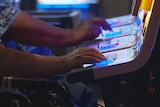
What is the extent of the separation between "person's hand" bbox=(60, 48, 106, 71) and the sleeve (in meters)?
0.42

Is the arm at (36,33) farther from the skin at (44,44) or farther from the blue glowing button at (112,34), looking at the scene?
the blue glowing button at (112,34)

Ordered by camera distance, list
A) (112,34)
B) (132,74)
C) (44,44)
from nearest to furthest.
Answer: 1. (132,74)
2. (112,34)
3. (44,44)

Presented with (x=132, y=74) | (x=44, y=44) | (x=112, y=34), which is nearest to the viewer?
(x=132, y=74)

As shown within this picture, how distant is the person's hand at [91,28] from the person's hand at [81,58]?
0.39m

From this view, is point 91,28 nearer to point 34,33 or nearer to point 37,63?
point 34,33

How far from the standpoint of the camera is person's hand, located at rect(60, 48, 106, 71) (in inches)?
44.7

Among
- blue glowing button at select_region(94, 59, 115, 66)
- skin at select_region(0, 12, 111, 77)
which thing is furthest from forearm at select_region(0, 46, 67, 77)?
blue glowing button at select_region(94, 59, 115, 66)

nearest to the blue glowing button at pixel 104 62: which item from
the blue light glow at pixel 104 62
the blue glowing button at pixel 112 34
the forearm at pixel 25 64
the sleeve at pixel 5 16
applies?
the blue light glow at pixel 104 62

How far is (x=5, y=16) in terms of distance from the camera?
1.55 meters

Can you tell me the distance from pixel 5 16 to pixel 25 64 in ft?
1.46

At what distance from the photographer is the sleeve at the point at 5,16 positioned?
4.91ft

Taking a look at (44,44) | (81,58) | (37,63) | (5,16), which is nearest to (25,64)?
(37,63)

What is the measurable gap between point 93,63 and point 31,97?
24 centimetres

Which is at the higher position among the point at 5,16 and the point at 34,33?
the point at 5,16
